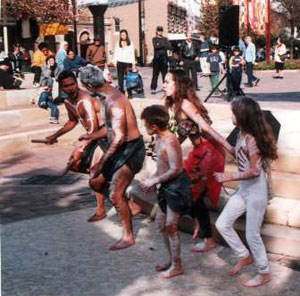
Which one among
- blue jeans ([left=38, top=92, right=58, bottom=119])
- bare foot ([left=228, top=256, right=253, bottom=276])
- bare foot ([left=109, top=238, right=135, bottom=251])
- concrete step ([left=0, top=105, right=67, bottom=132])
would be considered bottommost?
bare foot ([left=109, top=238, right=135, bottom=251])

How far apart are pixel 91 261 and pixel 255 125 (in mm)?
1876

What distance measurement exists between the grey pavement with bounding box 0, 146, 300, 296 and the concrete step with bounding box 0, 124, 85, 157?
4249 mm

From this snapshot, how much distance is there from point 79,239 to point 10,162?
17.5 feet

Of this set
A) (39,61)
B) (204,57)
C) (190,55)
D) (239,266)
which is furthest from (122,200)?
(204,57)

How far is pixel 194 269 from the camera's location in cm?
523

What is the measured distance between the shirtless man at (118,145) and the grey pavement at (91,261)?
1.15ft

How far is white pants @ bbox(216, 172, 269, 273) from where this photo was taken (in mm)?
4742

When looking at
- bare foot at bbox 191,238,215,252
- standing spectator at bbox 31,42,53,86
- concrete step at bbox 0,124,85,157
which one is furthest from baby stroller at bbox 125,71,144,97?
bare foot at bbox 191,238,215,252

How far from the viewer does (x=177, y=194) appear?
16.3ft

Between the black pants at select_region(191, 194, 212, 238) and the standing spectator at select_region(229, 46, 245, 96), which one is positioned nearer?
the black pants at select_region(191, 194, 212, 238)

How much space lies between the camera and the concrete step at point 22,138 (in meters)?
11.9

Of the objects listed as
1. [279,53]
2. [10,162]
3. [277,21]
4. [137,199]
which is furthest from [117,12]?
[137,199]

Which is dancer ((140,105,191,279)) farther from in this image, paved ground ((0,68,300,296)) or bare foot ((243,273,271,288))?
bare foot ((243,273,271,288))

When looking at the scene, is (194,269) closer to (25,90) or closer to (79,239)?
(79,239)
